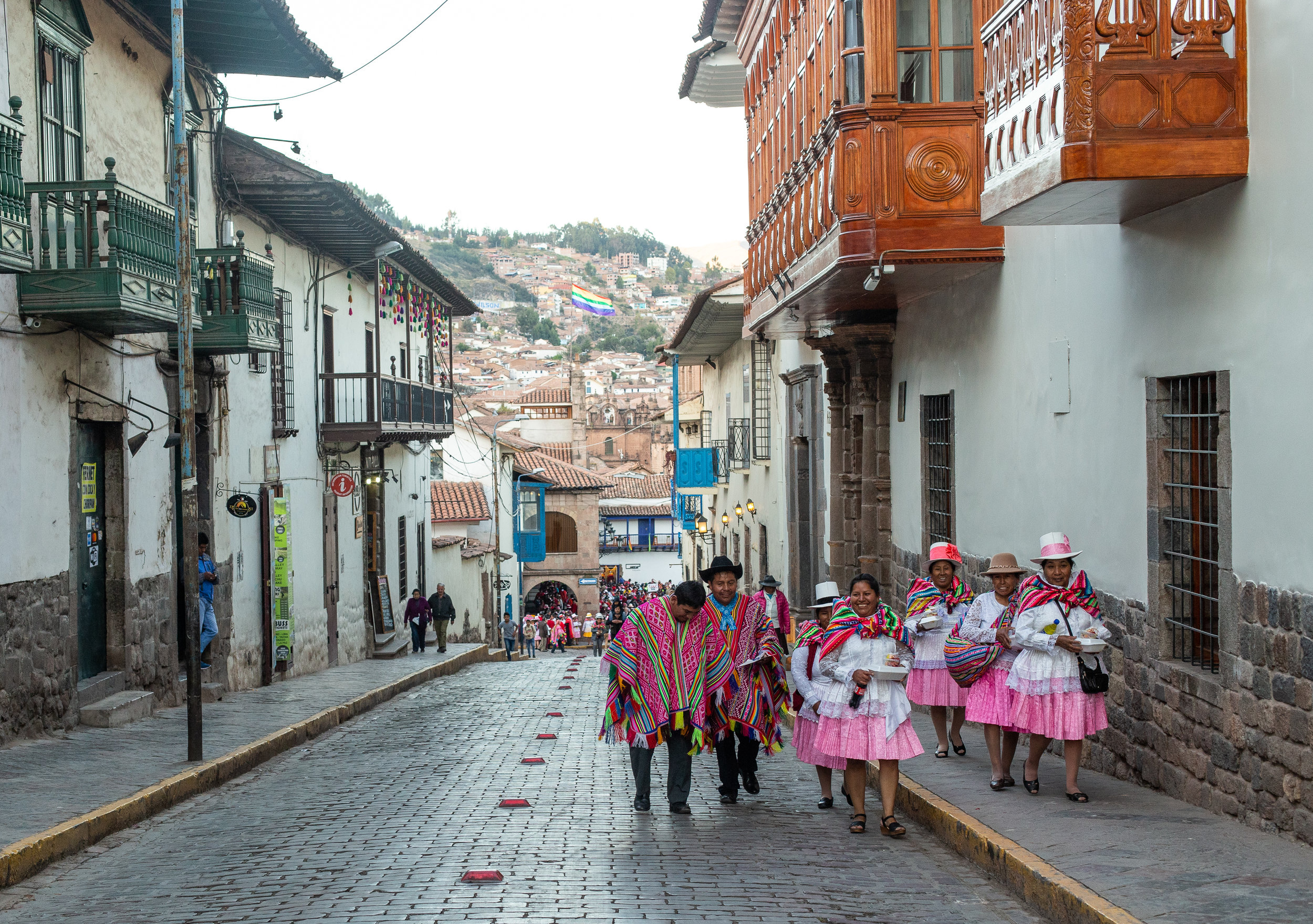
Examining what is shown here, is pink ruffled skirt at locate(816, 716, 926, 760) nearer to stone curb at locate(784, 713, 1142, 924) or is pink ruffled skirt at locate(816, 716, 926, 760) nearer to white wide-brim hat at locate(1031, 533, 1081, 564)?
stone curb at locate(784, 713, 1142, 924)

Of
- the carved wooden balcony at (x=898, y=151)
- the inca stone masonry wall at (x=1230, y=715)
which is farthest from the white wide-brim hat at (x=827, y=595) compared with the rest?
the carved wooden balcony at (x=898, y=151)

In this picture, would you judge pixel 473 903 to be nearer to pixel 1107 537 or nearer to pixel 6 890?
pixel 6 890

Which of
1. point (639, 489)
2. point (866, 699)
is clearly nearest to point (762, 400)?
point (866, 699)

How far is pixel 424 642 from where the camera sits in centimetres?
2811

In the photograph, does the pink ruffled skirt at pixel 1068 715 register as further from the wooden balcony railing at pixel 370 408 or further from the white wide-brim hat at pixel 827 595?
the wooden balcony railing at pixel 370 408

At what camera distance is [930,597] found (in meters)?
9.35

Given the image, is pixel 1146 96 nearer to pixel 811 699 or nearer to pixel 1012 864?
pixel 811 699

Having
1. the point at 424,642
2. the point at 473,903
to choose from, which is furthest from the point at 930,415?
the point at 424,642

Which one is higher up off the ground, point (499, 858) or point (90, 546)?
point (90, 546)

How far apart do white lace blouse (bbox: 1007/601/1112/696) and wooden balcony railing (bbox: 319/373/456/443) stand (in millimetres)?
15050

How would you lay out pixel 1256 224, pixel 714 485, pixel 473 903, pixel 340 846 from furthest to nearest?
pixel 714 485
pixel 340 846
pixel 1256 224
pixel 473 903

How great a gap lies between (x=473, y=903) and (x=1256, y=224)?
16.5ft

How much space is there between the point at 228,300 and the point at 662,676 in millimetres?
8164

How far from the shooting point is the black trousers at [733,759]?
8.89 meters
